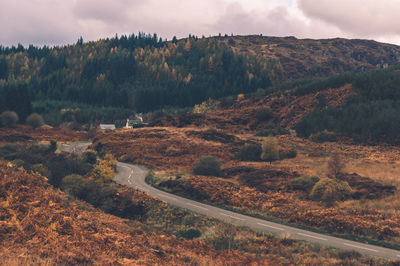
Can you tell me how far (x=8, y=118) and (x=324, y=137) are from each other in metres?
74.4

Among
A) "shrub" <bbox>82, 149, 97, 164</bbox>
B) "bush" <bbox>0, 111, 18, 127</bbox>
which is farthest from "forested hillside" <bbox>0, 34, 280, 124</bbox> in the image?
"shrub" <bbox>82, 149, 97, 164</bbox>

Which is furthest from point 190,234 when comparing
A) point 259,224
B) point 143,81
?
point 143,81

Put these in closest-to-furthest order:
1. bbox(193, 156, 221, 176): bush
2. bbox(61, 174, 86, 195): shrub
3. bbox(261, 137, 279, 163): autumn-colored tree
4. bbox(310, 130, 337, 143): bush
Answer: bbox(61, 174, 86, 195): shrub, bbox(193, 156, 221, 176): bush, bbox(261, 137, 279, 163): autumn-colored tree, bbox(310, 130, 337, 143): bush

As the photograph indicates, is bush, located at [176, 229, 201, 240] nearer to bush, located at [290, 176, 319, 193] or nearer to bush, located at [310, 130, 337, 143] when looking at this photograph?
bush, located at [290, 176, 319, 193]

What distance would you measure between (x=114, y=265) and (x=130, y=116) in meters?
124

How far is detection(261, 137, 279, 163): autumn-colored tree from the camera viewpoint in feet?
159

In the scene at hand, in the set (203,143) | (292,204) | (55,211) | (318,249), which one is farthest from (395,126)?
(55,211)

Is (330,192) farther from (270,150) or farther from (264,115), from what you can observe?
(264,115)

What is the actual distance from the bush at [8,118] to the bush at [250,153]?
62907mm

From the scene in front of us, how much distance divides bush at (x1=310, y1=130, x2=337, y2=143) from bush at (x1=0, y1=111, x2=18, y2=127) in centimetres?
7167

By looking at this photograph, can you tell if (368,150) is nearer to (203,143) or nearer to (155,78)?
(203,143)

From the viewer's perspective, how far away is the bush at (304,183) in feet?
110

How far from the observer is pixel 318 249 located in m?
19.2

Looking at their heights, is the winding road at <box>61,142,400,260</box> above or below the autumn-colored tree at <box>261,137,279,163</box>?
below
